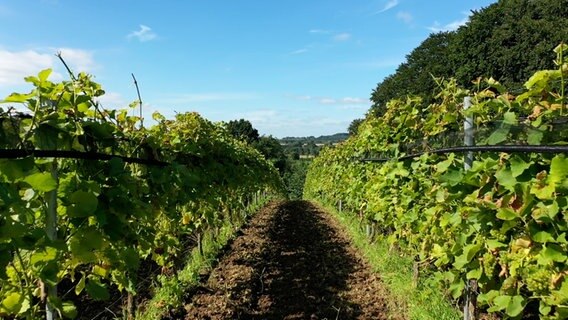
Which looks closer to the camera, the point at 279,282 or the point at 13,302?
the point at 13,302

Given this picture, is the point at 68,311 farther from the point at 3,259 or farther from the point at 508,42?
the point at 508,42

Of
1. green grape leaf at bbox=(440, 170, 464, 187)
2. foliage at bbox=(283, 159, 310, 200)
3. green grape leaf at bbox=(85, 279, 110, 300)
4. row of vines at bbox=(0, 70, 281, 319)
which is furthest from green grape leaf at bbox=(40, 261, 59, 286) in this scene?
foliage at bbox=(283, 159, 310, 200)

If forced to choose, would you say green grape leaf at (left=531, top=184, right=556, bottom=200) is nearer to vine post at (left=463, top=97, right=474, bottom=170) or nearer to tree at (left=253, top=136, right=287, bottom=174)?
vine post at (left=463, top=97, right=474, bottom=170)

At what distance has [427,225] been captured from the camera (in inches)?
145

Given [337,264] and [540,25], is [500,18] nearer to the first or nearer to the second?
[540,25]

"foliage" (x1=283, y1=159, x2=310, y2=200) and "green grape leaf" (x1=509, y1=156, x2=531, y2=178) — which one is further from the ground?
"green grape leaf" (x1=509, y1=156, x2=531, y2=178)

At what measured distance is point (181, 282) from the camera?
18.3 feet

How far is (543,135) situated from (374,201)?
403cm

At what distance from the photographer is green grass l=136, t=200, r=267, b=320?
188 inches

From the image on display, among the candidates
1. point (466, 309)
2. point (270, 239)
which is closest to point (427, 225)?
point (466, 309)

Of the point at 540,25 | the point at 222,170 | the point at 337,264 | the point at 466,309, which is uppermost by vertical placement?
the point at 540,25

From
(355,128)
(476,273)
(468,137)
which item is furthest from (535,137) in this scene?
(355,128)

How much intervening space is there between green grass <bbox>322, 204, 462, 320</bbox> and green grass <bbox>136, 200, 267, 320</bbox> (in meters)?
2.37

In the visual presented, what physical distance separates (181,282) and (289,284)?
→ 144cm
